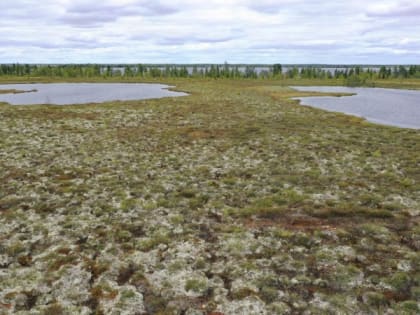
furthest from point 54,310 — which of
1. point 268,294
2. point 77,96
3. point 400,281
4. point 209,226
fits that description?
point 77,96

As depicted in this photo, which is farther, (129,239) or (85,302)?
(129,239)

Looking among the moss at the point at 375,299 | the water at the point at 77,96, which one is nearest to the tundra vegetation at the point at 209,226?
the moss at the point at 375,299

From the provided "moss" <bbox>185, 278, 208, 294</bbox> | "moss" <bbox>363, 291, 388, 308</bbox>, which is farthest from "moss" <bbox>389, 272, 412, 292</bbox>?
"moss" <bbox>185, 278, 208, 294</bbox>

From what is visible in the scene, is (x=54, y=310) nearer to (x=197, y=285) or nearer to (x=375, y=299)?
(x=197, y=285)

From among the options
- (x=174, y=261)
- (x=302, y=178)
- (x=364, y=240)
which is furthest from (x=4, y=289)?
(x=302, y=178)

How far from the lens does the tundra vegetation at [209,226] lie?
11289 mm

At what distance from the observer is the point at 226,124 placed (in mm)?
43625

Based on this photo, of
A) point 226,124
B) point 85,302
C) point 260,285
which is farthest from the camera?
point 226,124

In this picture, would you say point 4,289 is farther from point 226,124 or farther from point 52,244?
point 226,124

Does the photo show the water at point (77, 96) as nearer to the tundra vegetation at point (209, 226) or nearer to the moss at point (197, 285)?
the tundra vegetation at point (209, 226)

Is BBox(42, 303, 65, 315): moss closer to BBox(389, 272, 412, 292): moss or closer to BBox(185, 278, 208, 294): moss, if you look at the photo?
BBox(185, 278, 208, 294): moss

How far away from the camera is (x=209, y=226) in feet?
53.6

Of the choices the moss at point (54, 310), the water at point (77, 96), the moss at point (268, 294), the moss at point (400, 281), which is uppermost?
the water at point (77, 96)

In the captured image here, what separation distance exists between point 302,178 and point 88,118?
3481cm
